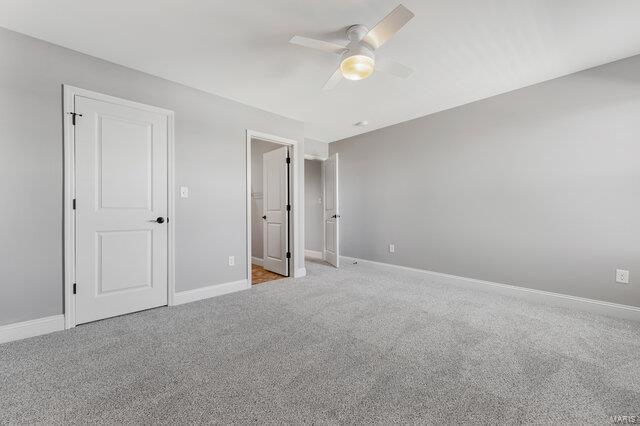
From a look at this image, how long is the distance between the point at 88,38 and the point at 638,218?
16.9 feet

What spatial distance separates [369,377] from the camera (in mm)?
1623

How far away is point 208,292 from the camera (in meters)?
3.17

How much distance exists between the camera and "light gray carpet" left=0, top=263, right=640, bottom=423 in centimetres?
136

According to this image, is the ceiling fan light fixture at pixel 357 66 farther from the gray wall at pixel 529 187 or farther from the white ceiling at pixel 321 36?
the gray wall at pixel 529 187

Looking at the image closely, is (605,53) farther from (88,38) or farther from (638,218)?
(88,38)

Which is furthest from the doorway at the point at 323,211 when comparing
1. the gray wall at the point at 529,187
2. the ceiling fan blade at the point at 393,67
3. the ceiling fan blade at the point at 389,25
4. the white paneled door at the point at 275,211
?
the ceiling fan blade at the point at 389,25

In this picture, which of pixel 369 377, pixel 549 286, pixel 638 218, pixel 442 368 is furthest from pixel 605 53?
pixel 369 377

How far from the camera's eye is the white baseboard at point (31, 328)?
207 cm

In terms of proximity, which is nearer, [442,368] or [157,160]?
[442,368]

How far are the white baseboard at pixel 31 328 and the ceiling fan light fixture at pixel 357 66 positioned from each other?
314cm

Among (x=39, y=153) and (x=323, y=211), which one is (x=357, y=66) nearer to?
(x=39, y=153)

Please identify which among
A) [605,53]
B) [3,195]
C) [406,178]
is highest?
[605,53]

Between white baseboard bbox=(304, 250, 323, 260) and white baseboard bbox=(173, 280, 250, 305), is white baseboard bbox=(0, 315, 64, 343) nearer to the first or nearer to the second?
white baseboard bbox=(173, 280, 250, 305)

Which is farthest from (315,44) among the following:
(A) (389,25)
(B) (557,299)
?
(B) (557,299)
